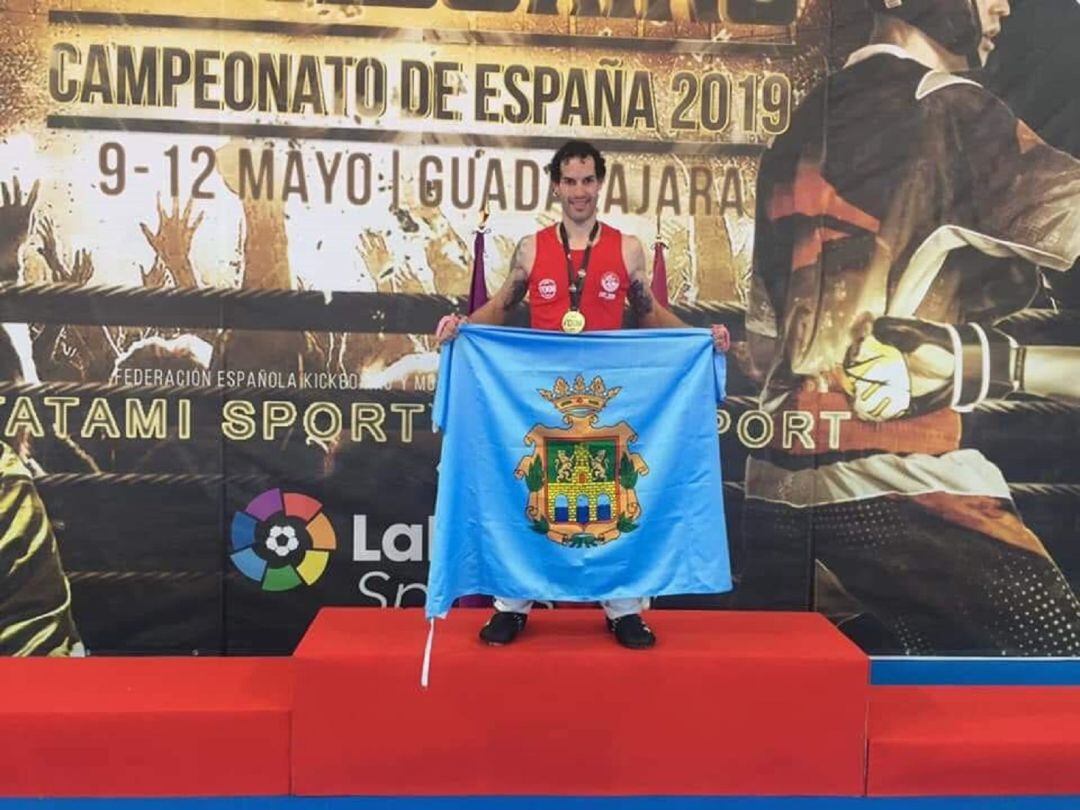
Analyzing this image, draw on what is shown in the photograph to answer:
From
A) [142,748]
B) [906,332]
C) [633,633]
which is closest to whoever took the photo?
[142,748]

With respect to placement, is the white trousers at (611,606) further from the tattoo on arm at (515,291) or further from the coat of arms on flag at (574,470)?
the tattoo on arm at (515,291)

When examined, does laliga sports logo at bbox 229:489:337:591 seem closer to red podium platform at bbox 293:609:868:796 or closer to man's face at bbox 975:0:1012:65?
red podium platform at bbox 293:609:868:796

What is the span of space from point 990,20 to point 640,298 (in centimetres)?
191

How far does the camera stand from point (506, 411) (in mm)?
2633

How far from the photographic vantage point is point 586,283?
8.87 ft

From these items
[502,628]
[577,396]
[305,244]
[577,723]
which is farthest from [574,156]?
[577,723]

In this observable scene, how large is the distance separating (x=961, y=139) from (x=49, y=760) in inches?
144

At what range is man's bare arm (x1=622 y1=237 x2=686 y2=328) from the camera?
2.75 meters

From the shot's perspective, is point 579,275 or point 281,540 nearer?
point 579,275

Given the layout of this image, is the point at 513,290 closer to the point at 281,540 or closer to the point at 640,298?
the point at 640,298

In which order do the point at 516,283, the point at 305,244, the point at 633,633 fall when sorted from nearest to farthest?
1. the point at 633,633
2. the point at 516,283
3. the point at 305,244

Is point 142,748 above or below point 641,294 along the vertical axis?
below

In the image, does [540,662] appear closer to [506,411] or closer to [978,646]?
[506,411]

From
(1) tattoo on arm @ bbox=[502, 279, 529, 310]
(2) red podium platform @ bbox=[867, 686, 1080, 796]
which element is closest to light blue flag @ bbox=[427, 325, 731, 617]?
(1) tattoo on arm @ bbox=[502, 279, 529, 310]
